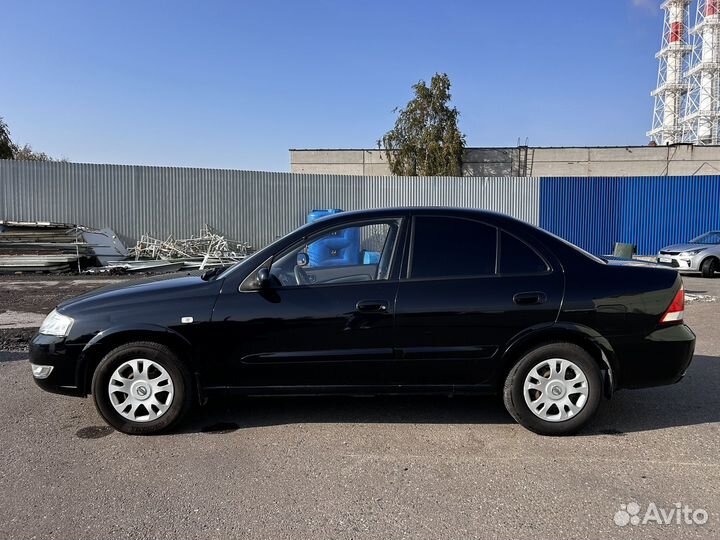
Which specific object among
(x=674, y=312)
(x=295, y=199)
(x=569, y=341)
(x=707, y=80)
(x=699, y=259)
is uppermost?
(x=707, y=80)

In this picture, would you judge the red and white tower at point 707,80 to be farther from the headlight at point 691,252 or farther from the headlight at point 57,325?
the headlight at point 57,325

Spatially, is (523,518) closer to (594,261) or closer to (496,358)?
(496,358)

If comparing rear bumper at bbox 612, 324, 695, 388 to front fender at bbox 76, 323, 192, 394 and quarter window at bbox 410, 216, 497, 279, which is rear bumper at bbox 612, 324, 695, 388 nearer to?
quarter window at bbox 410, 216, 497, 279

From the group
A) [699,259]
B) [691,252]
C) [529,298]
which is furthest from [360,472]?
[691,252]

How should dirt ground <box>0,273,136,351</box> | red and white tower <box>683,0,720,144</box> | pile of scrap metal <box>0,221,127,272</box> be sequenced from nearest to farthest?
dirt ground <box>0,273,136,351</box> → pile of scrap metal <box>0,221,127,272</box> → red and white tower <box>683,0,720,144</box>

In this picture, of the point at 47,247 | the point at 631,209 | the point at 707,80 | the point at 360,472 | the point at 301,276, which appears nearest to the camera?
the point at 360,472

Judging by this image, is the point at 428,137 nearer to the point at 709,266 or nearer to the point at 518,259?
the point at 709,266

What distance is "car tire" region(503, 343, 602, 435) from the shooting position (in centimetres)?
388

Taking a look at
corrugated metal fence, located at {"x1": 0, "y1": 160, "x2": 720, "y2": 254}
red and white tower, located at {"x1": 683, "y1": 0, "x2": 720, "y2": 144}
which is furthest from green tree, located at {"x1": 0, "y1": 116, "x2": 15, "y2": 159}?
red and white tower, located at {"x1": 683, "y1": 0, "x2": 720, "y2": 144}

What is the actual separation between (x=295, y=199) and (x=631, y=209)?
1269 centimetres

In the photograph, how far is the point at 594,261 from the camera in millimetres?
4039

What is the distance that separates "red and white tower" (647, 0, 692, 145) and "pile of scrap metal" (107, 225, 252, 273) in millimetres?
63044

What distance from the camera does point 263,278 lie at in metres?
3.82

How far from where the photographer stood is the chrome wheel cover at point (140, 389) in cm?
388
